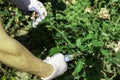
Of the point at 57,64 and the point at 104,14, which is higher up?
the point at 104,14

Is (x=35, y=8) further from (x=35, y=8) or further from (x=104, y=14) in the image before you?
(x=104, y=14)

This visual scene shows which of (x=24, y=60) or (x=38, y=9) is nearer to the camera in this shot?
(x=24, y=60)

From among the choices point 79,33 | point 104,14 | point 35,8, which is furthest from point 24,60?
point 104,14

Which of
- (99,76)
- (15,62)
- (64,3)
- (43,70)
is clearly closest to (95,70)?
(99,76)

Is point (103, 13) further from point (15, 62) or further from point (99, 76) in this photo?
point (15, 62)

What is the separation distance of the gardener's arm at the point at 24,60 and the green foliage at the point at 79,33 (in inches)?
6.3

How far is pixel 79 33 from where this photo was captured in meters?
3.89

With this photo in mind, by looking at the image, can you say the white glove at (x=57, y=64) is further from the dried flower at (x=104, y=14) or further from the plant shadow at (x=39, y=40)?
the dried flower at (x=104, y=14)

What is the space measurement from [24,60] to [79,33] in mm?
920

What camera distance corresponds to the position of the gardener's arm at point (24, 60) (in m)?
2.96

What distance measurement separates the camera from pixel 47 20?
13.3 feet

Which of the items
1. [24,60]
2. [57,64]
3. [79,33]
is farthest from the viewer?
[79,33]

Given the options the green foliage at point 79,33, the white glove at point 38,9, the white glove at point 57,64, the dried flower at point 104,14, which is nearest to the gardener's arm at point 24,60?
the white glove at point 57,64

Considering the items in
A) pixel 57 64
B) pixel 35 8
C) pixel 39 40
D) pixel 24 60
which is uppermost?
pixel 35 8
